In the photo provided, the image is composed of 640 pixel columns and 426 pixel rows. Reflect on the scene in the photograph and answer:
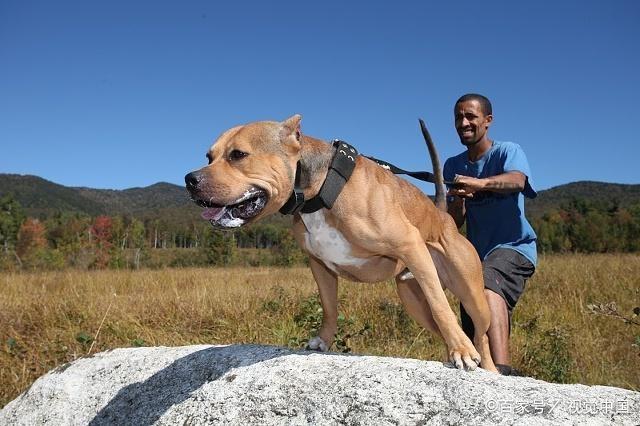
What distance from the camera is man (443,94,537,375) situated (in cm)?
464

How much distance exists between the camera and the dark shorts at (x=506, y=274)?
4.70 m

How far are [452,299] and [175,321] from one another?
437 cm

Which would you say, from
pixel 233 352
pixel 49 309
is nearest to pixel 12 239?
pixel 49 309

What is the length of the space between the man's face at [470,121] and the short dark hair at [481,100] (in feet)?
0.11

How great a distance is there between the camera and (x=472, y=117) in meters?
5.32

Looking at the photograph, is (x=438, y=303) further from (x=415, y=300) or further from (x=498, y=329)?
(x=498, y=329)

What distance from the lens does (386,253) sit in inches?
136

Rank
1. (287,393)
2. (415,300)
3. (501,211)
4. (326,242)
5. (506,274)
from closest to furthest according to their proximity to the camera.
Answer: (287,393) < (326,242) < (415,300) < (506,274) < (501,211)

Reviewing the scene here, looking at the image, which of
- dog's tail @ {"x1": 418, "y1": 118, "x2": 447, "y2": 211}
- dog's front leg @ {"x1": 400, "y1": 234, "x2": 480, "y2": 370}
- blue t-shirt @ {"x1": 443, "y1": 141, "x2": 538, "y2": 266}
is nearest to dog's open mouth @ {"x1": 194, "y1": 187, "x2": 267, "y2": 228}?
dog's front leg @ {"x1": 400, "y1": 234, "x2": 480, "y2": 370}

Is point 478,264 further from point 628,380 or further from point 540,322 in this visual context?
point 540,322

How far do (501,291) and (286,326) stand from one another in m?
2.90

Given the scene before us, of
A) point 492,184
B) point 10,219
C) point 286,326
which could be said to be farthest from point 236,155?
point 10,219

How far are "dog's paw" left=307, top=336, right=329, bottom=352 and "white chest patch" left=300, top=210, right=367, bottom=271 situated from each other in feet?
2.21

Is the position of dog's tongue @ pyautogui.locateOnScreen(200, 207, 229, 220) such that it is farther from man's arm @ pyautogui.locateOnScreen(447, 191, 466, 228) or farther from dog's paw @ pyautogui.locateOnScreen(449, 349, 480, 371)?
man's arm @ pyautogui.locateOnScreen(447, 191, 466, 228)
